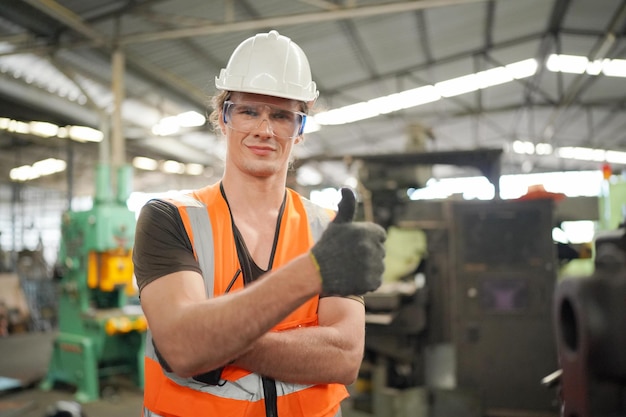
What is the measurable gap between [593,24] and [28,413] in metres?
9.14

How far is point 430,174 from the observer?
4.77 m

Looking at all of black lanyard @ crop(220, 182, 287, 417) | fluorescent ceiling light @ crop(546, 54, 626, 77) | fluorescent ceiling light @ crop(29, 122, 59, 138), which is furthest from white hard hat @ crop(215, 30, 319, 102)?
fluorescent ceiling light @ crop(546, 54, 626, 77)

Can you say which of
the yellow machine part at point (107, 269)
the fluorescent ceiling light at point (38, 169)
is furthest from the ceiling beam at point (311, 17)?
the fluorescent ceiling light at point (38, 169)

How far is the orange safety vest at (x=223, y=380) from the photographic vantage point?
1.16 metres

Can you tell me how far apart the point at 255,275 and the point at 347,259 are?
396 millimetres

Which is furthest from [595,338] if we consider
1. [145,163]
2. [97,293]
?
[145,163]

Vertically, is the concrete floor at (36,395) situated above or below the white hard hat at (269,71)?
below

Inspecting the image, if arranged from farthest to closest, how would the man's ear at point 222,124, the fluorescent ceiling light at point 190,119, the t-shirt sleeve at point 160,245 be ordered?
the fluorescent ceiling light at point 190,119 → the man's ear at point 222,124 → the t-shirt sleeve at point 160,245

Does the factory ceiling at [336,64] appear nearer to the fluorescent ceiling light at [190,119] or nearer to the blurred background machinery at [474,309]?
the fluorescent ceiling light at [190,119]

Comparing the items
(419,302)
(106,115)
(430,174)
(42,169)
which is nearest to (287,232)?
(419,302)

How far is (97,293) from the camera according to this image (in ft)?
16.1

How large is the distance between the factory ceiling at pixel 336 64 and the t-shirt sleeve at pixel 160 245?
332cm

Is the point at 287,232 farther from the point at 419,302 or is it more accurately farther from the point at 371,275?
the point at 419,302

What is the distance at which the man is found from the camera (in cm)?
93
